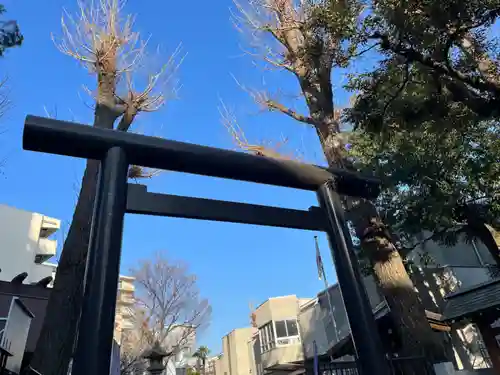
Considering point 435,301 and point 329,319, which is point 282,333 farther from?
point 435,301

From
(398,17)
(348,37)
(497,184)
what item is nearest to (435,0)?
(398,17)

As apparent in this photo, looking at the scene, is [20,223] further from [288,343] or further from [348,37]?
[348,37]

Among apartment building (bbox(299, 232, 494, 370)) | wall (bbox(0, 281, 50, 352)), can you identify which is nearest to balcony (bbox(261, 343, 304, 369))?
apartment building (bbox(299, 232, 494, 370))

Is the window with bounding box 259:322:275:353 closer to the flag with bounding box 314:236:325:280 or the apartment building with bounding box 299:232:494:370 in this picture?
the apartment building with bounding box 299:232:494:370

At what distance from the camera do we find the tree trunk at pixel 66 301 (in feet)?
17.3

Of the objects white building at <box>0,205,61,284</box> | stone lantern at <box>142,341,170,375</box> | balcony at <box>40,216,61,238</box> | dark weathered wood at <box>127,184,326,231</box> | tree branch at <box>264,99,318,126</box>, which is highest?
balcony at <box>40,216,61,238</box>

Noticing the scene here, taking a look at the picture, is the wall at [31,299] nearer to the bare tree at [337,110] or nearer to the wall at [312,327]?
the bare tree at [337,110]

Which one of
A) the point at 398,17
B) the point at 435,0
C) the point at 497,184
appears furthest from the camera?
the point at 497,184

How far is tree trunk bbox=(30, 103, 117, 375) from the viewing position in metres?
5.28

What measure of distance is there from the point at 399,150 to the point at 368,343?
726cm

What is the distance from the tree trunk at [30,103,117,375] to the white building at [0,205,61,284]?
14.1 meters

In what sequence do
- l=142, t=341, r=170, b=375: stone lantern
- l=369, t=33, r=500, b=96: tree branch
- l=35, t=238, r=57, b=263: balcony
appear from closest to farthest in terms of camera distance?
l=369, t=33, r=500, b=96: tree branch → l=142, t=341, r=170, b=375: stone lantern → l=35, t=238, r=57, b=263: balcony

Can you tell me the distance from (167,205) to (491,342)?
306 inches

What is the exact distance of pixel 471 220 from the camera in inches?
356
